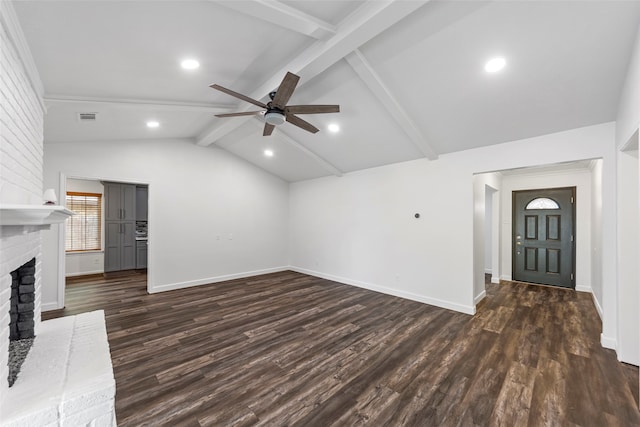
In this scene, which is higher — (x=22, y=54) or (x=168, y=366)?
(x=22, y=54)

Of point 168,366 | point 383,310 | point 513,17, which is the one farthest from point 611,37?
point 168,366

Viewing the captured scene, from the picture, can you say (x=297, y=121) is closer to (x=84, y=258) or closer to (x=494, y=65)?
(x=494, y=65)

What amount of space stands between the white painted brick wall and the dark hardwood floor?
112 cm

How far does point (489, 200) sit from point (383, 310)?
475 centimetres

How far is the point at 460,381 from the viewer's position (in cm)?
234

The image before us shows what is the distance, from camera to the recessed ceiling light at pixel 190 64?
99.9 inches

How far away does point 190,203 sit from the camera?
5512 mm

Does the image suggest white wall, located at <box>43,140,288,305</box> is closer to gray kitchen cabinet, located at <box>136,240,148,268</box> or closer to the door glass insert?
gray kitchen cabinet, located at <box>136,240,148,268</box>

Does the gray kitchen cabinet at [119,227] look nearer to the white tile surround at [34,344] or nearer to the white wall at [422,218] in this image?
the white wall at [422,218]

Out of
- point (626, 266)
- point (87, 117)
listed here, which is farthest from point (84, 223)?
point (626, 266)

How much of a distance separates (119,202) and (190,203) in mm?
3058

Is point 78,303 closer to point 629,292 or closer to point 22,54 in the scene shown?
point 22,54

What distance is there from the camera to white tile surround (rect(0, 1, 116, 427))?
57.9 inches

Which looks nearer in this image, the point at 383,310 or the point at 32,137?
the point at 32,137
